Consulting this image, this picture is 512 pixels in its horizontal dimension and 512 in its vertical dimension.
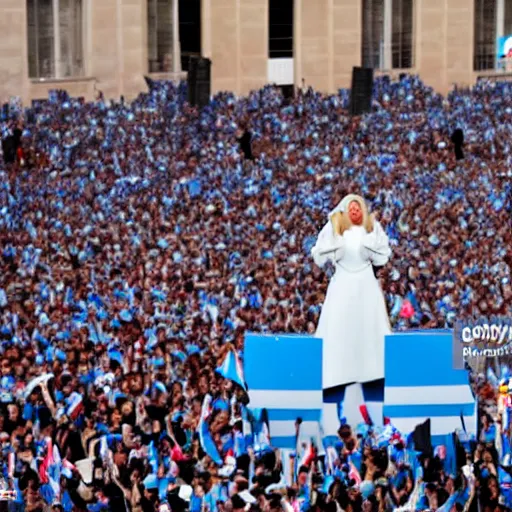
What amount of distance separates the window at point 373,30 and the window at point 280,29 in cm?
208

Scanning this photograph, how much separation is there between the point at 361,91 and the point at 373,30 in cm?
687

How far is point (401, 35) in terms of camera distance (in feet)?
241

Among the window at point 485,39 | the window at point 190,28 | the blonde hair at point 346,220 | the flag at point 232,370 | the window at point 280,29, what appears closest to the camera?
the blonde hair at point 346,220

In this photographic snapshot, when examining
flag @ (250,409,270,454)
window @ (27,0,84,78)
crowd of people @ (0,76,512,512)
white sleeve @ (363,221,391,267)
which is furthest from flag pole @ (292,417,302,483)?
window @ (27,0,84,78)

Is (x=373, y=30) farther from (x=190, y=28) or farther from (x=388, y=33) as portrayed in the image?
(x=190, y=28)

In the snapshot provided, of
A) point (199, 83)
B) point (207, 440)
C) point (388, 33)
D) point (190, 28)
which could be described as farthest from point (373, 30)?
point (207, 440)

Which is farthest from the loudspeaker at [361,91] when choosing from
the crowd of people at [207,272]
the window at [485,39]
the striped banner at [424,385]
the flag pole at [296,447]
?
the flag pole at [296,447]

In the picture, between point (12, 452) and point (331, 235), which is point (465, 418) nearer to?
point (331, 235)

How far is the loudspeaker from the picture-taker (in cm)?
6581

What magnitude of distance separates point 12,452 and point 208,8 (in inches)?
1366

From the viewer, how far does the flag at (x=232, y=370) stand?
132 feet

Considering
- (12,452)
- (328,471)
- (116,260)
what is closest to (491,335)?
(328,471)

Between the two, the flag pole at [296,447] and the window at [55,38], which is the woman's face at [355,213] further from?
the window at [55,38]

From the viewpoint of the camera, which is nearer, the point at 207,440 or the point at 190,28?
the point at 207,440
